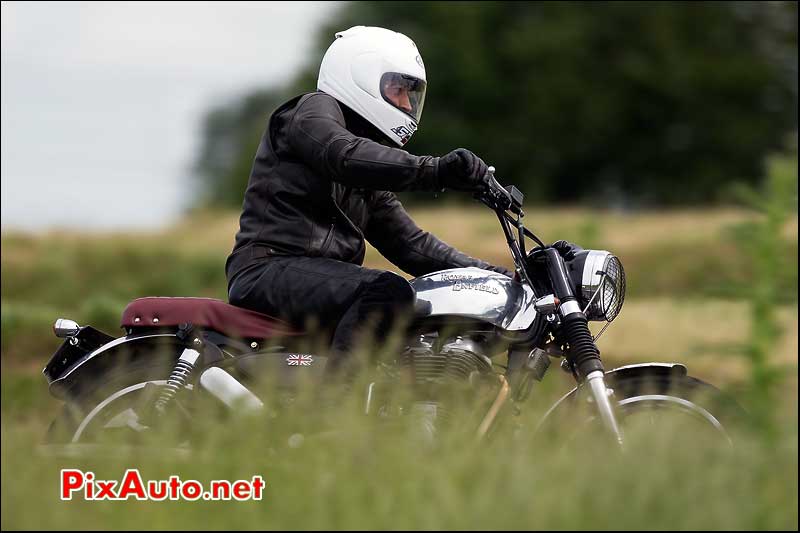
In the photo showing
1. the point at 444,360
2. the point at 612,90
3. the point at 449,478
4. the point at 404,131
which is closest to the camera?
the point at 449,478

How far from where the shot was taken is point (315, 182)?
531 cm

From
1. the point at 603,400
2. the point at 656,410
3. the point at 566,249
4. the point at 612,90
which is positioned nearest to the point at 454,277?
the point at 566,249

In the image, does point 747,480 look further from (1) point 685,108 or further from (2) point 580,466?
(1) point 685,108

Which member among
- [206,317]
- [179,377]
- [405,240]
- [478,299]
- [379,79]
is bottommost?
[179,377]

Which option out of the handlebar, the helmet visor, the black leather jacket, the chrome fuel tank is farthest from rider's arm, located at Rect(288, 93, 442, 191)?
the chrome fuel tank

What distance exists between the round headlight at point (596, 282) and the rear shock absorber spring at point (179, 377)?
160 centimetres

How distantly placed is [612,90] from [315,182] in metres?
38.5

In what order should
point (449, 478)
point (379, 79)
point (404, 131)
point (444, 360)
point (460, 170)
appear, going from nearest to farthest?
point (449, 478), point (460, 170), point (444, 360), point (379, 79), point (404, 131)

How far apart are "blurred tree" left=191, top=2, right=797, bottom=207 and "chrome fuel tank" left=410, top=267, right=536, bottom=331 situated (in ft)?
117

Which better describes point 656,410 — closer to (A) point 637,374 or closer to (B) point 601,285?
(A) point 637,374

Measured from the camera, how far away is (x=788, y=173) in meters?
6.49

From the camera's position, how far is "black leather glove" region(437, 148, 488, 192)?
483 cm

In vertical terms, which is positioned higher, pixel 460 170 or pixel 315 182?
pixel 315 182

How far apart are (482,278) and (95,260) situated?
15.0 meters
